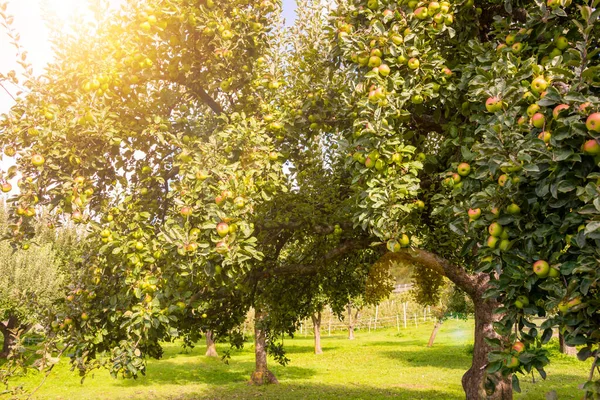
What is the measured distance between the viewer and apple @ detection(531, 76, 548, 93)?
479 cm

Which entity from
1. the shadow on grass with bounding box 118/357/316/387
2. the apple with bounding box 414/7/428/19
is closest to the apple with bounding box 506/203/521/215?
the apple with bounding box 414/7/428/19

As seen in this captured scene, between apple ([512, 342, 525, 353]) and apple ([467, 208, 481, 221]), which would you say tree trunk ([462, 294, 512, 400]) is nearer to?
apple ([512, 342, 525, 353])

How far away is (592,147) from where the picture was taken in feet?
12.6

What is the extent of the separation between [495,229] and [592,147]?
1.22 metres

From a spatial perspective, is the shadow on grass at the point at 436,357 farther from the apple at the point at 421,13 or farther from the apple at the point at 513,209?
the apple at the point at 513,209

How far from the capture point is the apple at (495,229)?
4.76 m

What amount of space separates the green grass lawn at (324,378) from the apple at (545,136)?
12.2 metres

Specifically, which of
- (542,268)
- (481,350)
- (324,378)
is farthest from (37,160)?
(324,378)

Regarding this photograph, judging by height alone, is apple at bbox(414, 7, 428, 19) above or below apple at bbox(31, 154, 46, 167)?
above

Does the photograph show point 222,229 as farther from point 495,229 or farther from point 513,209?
point 513,209

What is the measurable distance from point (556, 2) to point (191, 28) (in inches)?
226

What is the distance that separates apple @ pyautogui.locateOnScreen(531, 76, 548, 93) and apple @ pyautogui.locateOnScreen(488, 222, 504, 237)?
1.41 metres

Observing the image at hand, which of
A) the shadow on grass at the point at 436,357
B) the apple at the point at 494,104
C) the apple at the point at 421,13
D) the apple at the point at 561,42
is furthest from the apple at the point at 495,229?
the shadow on grass at the point at 436,357

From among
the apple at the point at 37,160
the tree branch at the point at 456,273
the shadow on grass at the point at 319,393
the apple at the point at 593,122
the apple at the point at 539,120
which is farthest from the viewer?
the shadow on grass at the point at 319,393
